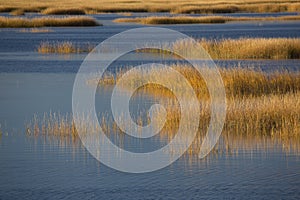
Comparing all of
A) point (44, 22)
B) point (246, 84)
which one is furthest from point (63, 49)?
point (44, 22)

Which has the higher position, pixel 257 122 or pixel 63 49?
pixel 257 122

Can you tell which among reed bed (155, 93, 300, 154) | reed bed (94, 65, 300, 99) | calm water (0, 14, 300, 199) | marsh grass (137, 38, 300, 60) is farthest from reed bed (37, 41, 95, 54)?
reed bed (155, 93, 300, 154)

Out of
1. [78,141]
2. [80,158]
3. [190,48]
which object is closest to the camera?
[80,158]

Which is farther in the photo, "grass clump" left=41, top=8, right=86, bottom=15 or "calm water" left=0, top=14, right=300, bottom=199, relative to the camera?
"grass clump" left=41, top=8, right=86, bottom=15

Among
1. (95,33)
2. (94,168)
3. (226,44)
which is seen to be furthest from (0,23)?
(94,168)

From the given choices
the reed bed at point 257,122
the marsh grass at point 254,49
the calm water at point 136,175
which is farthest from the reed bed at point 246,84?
the marsh grass at point 254,49

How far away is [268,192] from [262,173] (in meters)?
0.89

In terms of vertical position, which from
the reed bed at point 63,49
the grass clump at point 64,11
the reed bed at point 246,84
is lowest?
the reed bed at point 63,49

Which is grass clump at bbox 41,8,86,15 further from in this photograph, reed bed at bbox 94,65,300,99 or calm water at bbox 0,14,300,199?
calm water at bbox 0,14,300,199

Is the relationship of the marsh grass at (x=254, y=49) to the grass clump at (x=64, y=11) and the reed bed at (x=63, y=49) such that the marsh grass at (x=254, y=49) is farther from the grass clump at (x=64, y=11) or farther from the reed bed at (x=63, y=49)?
the grass clump at (x=64, y=11)

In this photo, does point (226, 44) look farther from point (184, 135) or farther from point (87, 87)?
point (184, 135)

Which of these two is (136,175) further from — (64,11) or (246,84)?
(64,11)

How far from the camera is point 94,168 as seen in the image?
393 inches

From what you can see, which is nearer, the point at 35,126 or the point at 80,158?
the point at 80,158
